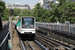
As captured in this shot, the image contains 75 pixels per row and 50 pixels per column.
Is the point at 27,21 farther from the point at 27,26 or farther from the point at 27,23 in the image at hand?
the point at 27,26

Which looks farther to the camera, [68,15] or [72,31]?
[68,15]

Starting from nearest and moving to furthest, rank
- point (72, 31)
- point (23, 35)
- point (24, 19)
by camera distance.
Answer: point (24, 19) → point (23, 35) → point (72, 31)

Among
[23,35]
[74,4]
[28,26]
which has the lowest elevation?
[23,35]

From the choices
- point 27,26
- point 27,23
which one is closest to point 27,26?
point 27,26

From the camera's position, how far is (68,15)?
144 feet

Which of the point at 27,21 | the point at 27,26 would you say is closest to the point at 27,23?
the point at 27,21

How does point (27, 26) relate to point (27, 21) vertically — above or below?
below

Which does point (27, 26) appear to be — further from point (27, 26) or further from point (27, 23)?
point (27, 23)

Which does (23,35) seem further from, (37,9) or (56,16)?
(37,9)

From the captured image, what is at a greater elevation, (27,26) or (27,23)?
(27,23)

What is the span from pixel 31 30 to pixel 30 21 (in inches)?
47.1

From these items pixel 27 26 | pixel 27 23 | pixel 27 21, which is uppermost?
pixel 27 21

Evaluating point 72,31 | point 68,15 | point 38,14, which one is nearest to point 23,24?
point 72,31

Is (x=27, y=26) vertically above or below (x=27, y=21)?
below
